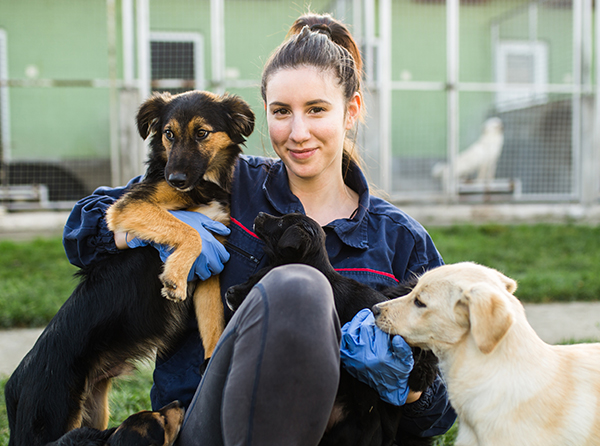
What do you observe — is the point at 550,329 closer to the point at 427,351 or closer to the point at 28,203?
the point at 427,351

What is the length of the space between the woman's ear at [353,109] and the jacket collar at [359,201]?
23 cm

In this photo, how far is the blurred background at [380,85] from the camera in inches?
291

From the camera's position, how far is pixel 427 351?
199cm

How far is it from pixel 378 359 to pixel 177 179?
1.22m

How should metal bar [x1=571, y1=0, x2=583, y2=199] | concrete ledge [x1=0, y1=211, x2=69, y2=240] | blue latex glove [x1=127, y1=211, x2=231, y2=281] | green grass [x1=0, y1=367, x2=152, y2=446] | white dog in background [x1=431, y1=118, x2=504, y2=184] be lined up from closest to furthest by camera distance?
blue latex glove [x1=127, y1=211, x2=231, y2=281], green grass [x1=0, y1=367, x2=152, y2=446], concrete ledge [x1=0, y1=211, x2=69, y2=240], metal bar [x1=571, y1=0, x2=583, y2=199], white dog in background [x1=431, y1=118, x2=504, y2=184]

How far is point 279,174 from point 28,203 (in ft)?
20.1

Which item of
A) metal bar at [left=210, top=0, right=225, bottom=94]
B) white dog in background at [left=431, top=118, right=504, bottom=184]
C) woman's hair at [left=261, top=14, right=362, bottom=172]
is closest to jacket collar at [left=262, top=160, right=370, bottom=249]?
woman's hair at [left=261, top=14, right=362, bottom=172]

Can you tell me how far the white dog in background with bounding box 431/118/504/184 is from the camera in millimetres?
8523

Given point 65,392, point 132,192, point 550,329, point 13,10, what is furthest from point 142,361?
point 13,10

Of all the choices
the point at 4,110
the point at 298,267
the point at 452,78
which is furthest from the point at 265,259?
the point at 4,110

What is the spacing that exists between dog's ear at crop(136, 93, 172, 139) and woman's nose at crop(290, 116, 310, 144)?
0.84 metres

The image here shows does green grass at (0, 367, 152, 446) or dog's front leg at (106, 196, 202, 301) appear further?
green grass at (0, 367, 152, 446)

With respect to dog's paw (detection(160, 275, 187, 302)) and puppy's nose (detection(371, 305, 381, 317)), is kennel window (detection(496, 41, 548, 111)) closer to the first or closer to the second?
puppy's nose (detection(371, 305, 381, 317))

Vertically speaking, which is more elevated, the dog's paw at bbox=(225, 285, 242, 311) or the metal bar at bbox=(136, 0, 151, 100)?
the metal bar at bbox=(136, 0, 151, 100)
